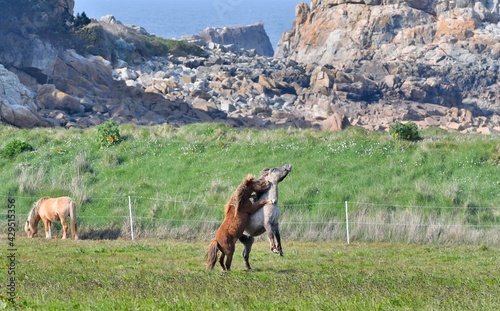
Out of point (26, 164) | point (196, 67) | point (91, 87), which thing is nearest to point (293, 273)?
point (26, 164)

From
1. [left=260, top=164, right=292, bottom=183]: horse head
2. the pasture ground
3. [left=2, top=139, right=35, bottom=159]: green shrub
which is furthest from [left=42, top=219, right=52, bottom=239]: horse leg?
[left=260, top=164, right=292, bottom=183]: horse head

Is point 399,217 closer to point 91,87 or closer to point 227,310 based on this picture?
point 227,310

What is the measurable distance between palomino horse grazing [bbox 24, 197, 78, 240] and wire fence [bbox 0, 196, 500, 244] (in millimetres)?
897

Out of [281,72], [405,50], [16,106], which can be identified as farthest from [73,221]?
[405,50]

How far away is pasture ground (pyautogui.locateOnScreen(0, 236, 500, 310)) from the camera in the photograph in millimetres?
11656

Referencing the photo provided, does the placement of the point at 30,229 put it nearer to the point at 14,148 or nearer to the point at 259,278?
the point at 14,148

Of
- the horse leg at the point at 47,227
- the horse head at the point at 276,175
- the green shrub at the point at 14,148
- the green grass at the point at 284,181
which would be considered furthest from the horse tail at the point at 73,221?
the green shrub at the point at 14,148

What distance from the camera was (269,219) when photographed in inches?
594

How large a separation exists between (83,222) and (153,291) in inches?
506

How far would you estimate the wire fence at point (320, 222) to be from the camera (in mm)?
23078

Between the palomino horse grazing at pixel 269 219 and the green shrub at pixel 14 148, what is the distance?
18.3 meters

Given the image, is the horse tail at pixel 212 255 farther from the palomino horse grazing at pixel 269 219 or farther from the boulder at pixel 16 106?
the boulder at pixel 16 106

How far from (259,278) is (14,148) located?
19.8 metres

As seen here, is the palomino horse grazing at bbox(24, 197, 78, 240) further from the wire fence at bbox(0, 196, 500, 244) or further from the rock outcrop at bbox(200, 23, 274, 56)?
the rock outcrop at bbox(200, 23, 274, 56)
